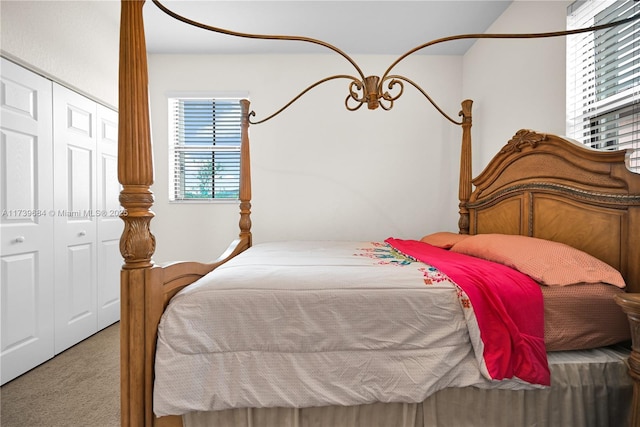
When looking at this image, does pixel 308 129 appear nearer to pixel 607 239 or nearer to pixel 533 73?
pixel 533 73

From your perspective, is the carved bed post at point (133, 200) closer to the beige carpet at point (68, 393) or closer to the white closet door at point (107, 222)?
the beige carpet at point (68, 393)

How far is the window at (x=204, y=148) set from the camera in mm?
3586

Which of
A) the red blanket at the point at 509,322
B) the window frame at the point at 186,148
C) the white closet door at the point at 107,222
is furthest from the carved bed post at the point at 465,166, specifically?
the white closet door at the point at 107,222

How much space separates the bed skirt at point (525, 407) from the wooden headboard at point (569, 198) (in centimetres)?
42

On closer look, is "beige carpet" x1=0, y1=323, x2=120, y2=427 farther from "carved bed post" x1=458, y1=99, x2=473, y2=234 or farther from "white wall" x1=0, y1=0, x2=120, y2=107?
"carved bed post" x1=458, y1=99, x2=473, y2=234

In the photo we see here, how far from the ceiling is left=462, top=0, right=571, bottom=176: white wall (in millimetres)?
229

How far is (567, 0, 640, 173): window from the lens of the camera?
1.56 metres

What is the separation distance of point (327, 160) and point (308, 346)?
2631 mm

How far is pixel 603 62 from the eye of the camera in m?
1.79

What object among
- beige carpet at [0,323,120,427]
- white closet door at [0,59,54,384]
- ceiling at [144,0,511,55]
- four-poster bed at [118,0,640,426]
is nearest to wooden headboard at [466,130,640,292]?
four-poster bed at [118,0,640,426]

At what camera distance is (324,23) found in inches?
115

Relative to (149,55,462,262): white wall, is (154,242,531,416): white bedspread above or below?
below

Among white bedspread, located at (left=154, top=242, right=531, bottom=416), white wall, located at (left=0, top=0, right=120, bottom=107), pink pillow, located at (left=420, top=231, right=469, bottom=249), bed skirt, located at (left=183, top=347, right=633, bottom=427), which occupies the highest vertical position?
white wall, located at (left=0, top=0, right=120, bottom=107)

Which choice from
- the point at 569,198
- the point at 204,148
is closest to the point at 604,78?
the point at 569,198
